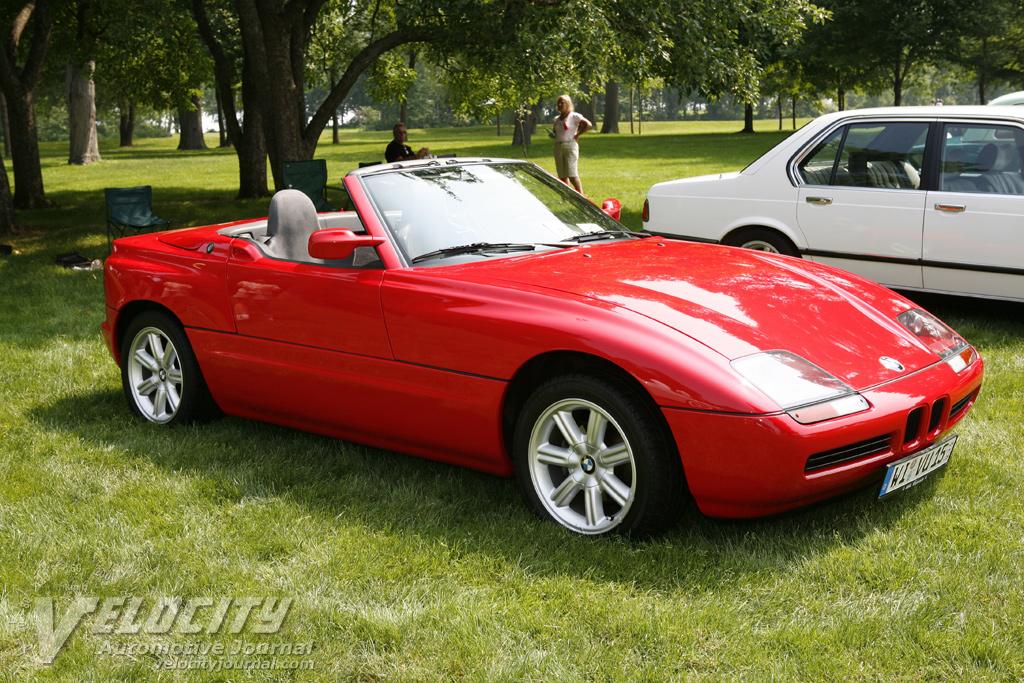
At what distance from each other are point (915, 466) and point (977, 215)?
3919mm

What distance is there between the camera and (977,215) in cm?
686

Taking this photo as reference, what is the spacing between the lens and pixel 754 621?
10.3 feet

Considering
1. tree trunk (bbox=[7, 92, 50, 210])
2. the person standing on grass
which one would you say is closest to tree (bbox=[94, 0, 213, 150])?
tree trunk (bbox=[7, 92, 50, 210])

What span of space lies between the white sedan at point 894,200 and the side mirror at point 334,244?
4495 millimetres

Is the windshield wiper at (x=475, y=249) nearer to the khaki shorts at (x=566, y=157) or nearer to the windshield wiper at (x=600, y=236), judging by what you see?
the windshield wiper at (x=600, y=236)

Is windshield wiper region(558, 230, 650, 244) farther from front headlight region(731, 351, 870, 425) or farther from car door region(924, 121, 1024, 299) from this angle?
car door region(924, 121, 1024, 299)

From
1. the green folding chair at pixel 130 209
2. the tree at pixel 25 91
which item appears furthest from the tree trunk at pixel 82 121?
the green folding chair at pixel 130 209

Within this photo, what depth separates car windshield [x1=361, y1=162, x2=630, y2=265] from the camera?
4473mm

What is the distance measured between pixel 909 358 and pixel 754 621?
1.36 metres

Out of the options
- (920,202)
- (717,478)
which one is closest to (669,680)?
(717,478)

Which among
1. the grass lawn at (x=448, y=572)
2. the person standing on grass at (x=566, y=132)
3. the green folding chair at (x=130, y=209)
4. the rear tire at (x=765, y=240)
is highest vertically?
the person standing on grass at (x=566, y=132)

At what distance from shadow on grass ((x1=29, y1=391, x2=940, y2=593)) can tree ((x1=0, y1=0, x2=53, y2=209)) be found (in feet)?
45.5

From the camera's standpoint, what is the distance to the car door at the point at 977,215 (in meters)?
6.77

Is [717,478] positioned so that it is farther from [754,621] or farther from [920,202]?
[920,202]
